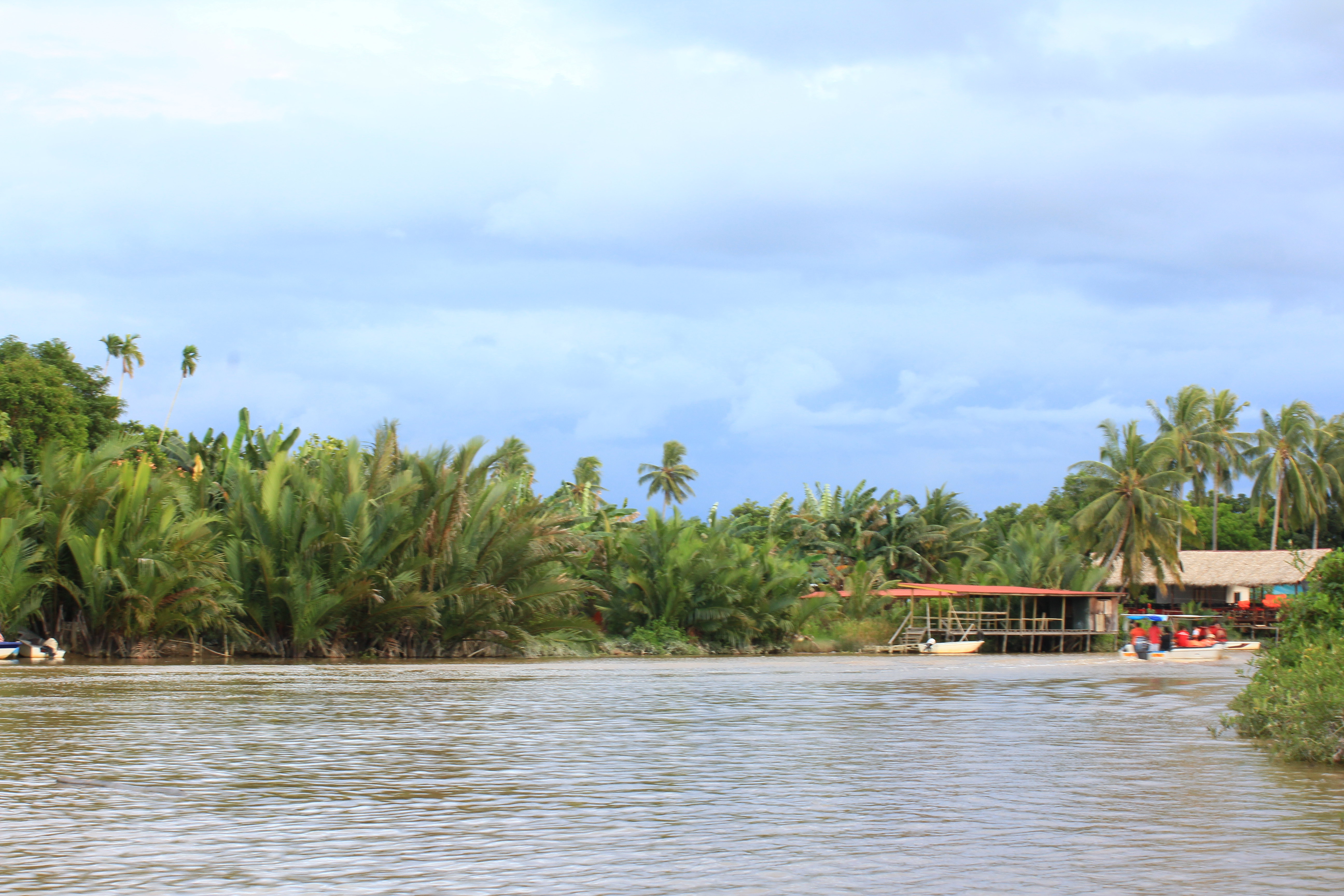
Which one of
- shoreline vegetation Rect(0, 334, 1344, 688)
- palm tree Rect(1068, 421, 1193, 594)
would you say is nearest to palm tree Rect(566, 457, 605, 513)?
shoreline vegetation Rect(0, 334, 1344, 688)

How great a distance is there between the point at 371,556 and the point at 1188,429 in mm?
51393

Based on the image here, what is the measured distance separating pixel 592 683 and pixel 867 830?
1430 centimetres

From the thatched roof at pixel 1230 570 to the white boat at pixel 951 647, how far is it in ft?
45.2

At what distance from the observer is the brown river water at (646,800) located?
18.9 ft

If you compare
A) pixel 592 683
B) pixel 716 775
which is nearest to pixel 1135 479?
pixel 592 683

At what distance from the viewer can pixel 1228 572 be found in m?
59.7

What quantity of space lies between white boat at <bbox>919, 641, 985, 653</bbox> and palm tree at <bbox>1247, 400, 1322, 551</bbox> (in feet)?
93.3

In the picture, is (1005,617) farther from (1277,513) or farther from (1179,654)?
(1277,513)

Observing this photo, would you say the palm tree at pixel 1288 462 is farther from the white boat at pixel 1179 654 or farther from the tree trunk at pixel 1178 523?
the white boat at pixel 1179 654

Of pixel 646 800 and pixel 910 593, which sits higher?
pixel 910 593

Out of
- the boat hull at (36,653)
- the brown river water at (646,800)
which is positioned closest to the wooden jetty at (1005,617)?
the boat hull at (36,653)

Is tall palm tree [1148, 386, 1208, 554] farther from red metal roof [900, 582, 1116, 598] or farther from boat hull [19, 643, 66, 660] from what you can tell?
boat hull [19, 643, 66, 660]

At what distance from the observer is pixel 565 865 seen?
19.8ft

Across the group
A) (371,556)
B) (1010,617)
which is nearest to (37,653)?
(371,556)
